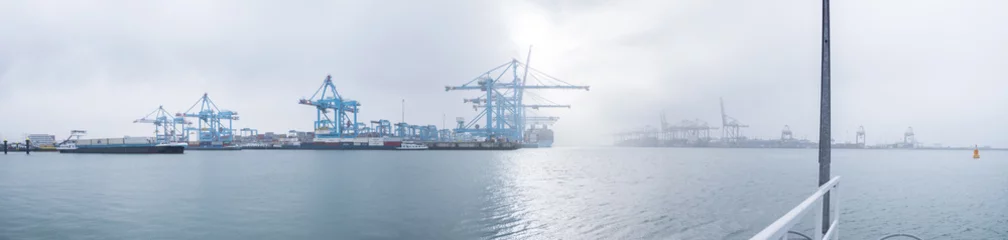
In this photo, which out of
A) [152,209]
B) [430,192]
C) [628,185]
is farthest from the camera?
[628,185]

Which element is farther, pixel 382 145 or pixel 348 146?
pixel 382 145

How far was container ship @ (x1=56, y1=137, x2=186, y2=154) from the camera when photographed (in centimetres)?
6097

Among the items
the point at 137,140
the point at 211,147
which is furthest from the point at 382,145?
the point at 137,140

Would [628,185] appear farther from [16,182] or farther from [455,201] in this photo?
[16,182]

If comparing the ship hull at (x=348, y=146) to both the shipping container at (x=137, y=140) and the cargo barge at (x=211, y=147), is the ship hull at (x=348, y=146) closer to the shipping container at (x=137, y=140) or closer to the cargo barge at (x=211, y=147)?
the cargo barge at (x=211, y=147)

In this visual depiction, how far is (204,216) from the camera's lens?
12047 mm

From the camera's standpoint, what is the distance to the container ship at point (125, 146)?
2400 inches

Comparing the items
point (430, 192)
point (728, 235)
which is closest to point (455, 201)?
point (430, 192)

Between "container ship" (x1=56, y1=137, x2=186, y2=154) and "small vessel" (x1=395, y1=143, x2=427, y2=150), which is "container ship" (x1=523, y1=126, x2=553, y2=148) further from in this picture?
"container ship" (x1=56, y1=137, x2=186, y2=154)

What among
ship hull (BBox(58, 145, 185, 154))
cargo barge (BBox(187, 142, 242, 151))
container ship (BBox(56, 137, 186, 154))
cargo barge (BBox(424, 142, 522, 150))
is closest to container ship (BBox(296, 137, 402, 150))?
cargo barge (BBox(424, 142, 522, 150))

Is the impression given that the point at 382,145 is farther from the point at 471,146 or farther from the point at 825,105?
the point at 825,105

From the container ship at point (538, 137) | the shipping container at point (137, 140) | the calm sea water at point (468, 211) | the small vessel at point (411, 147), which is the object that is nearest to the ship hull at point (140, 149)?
the shipping container at point (137, 140)

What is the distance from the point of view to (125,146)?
61.6 m

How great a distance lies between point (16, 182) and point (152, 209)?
50.2 ft
